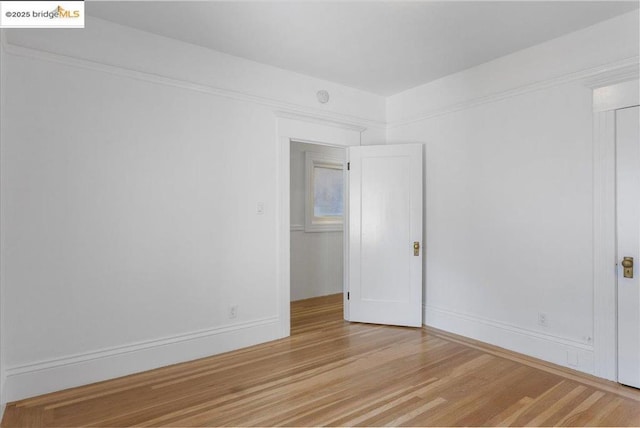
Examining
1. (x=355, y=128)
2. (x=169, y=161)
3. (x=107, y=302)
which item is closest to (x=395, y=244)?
(x=355, y=128)

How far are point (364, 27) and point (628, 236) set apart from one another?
261cm

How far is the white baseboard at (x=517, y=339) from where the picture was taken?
9.92 ft

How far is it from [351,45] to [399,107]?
151 cm

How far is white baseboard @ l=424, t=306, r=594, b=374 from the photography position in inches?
119

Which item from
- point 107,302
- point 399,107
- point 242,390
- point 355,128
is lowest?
point 242,390

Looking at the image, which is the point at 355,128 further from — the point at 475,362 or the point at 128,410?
the point at 128,410

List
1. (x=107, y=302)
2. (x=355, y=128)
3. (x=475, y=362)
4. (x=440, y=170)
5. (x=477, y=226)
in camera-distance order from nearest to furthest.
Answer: (x=107, y=302)
(x=475, y=362)
(x=477, y=226)
(x=440, y=170)
(x=355, y=128)

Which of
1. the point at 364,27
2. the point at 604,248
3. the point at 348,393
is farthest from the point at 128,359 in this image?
the point at 604,248

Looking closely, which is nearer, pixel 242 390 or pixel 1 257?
pixel 1 257

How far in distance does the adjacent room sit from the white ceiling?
0.08 ft

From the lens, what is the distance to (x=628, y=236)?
2.77 m

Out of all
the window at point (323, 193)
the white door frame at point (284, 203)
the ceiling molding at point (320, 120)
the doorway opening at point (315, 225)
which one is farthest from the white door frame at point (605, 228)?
the window at point (323, 193)

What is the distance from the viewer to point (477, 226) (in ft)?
12.5

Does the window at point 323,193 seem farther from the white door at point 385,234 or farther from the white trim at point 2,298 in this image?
the white trim at point 2,298
